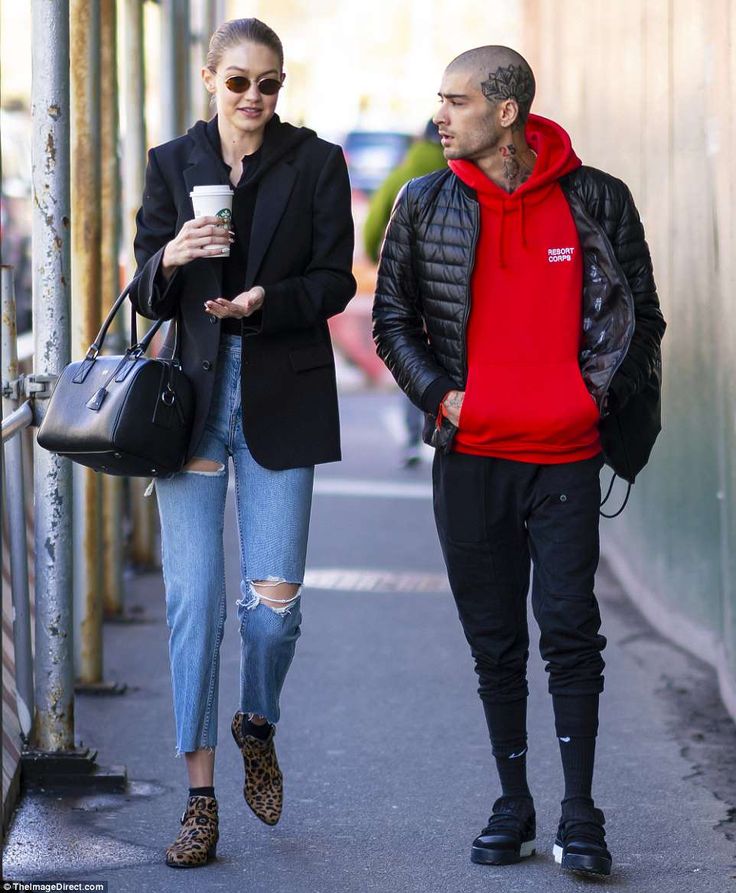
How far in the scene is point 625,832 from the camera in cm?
450

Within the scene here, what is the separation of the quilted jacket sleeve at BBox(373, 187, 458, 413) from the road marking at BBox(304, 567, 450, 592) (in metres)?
3.79

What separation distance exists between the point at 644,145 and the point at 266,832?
3.97 m

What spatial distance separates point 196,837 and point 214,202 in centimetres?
157

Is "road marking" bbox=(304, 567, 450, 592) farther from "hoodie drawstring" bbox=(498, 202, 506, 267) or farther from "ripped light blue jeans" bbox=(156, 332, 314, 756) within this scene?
"hoodie drawstring" bbox=(498, 202, 506, 267)

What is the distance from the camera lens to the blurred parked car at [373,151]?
23125 mm

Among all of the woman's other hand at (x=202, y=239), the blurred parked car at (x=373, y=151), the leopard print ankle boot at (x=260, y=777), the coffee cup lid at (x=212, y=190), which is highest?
the blurred parked car at (x=373, y=151)

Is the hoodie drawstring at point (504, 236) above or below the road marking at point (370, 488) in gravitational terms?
above

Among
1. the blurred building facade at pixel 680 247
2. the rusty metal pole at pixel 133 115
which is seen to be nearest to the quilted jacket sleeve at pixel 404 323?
the blurred building facade at pixel 680 247

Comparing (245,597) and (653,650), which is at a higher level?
(245,597)

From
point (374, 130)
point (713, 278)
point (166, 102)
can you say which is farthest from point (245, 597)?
point (374, 130)

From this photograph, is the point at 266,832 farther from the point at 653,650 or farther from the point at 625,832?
the point at 653,650

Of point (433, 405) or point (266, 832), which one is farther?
point (266, 832)

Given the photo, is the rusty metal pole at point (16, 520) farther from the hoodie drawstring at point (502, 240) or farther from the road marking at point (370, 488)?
the road marking at point (370, 488)

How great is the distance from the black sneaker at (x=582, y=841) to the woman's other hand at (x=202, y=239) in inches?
62.9
